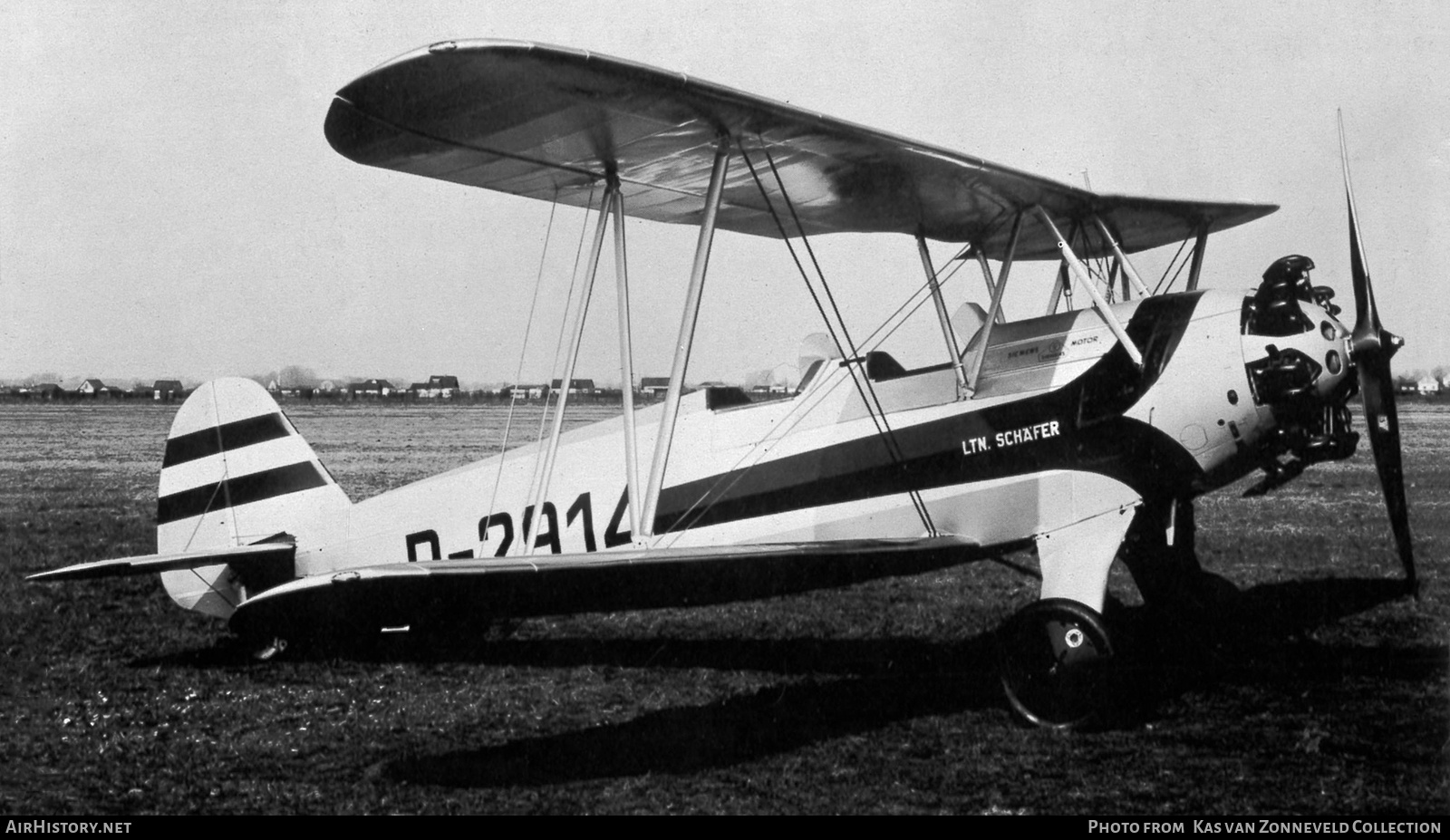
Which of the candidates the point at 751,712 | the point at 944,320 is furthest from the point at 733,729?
the point at 944,320

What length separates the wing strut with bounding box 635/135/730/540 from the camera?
17.8 ft

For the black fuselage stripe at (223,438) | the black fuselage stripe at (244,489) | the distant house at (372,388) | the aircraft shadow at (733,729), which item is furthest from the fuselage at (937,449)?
the distant house at (372,388)

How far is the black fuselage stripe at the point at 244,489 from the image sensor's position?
7941 millimetres

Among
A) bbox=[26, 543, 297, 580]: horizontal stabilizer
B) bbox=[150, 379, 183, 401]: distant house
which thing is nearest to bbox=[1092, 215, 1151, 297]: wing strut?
bbox=[26, 543, 297, 580]: horizontal stabilizer

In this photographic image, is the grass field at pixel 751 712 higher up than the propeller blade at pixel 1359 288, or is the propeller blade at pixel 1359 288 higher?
the propeller blade at pixel 1359 288

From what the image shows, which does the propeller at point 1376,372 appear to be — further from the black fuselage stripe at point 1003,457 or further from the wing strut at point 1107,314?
the wing strut at point 1107,314

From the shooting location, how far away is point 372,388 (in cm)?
8912

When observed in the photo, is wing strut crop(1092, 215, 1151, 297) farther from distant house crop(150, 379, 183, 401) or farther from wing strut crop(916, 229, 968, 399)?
distant house crop(150, 379, 183, 401)

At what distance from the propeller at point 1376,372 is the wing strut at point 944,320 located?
6.18 feet

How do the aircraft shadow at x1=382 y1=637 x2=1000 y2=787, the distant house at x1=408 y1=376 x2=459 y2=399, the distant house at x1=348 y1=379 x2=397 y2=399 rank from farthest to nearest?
the distant house at x1=408 y1=376 x2=459 y2=399 < the distant house at x1=348 y1=379 x2=397 y2=399 < the aircraft shadow at x1=382 y1=637 x2=1000 y2=787

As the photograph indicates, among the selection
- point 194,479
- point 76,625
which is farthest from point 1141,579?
point 76,625

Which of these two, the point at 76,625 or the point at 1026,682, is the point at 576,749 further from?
the point at 76,625

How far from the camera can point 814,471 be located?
642 cm

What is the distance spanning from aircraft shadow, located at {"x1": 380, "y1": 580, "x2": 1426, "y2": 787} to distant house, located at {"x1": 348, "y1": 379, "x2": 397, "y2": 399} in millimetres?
77028
